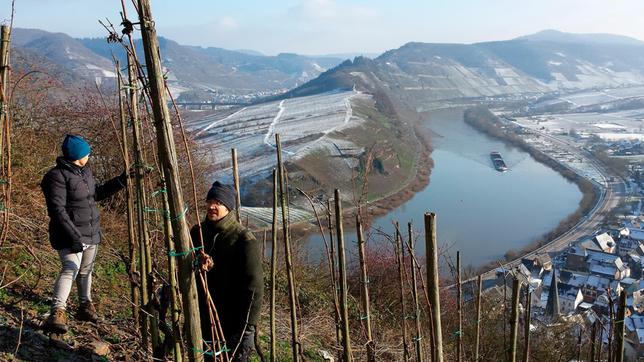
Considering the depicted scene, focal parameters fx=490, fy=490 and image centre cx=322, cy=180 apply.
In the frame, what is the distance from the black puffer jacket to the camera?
8.32 feet

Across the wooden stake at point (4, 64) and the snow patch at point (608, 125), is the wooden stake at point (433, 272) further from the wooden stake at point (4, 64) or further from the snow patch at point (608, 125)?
the snow patch at point (608, 125)

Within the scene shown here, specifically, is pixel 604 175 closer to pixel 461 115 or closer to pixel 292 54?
pixel 461 115

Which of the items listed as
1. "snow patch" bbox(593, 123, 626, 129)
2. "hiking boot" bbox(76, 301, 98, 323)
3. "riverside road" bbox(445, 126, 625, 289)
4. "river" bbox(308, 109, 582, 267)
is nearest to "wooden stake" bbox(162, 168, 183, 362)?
"hiking boot" bbox(76, 301, 98, 323)

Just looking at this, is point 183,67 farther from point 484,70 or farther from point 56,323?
point 56,323

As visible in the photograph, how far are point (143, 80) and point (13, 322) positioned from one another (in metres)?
2.21

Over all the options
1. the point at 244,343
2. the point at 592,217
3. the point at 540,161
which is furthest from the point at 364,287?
the point at 540,161

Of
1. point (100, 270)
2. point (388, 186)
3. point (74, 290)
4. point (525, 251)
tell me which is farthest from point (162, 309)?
point (388, 186)

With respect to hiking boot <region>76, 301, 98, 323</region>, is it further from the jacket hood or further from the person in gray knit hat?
the jacket hood

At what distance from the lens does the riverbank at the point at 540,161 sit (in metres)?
24.7

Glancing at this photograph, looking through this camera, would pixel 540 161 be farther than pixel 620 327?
Yes

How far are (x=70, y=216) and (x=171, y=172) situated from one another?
5.44 feet

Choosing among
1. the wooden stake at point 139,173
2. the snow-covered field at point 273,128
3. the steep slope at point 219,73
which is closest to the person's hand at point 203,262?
the wooden stake at point 139,173

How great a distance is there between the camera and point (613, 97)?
8050 cm

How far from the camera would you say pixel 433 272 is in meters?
1.64
